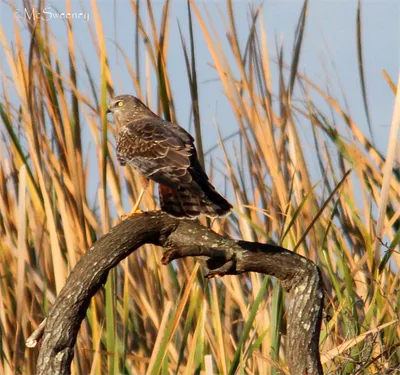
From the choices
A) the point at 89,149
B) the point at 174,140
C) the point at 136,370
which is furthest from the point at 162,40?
the point at 136,370

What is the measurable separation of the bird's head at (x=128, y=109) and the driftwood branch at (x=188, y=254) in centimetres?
150

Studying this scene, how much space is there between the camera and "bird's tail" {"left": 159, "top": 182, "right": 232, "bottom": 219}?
8.34ft

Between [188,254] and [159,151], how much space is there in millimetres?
971

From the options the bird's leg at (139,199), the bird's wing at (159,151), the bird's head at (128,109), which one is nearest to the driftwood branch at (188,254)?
the bird's wing at (159,151)

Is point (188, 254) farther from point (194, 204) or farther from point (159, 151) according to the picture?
point (159, 151)

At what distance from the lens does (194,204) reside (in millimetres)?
2596

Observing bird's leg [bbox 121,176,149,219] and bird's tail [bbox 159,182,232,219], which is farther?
bird's leg [bbox 121,176,149,219]

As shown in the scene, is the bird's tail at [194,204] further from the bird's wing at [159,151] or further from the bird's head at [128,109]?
the bird's head at [128,109]

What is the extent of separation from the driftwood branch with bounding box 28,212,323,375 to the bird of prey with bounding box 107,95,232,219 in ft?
0.31

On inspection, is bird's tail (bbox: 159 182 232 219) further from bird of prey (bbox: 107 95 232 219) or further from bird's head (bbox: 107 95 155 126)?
bird's head (bbox: 107 95 155 126)

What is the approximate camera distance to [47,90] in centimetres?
322

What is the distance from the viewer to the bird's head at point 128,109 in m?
3.94

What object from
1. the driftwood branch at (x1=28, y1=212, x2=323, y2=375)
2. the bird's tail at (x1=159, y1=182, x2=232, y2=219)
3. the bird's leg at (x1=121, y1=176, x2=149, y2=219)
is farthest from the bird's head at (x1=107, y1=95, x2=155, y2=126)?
the driftwood branch at (x1=28, y1=212, x2=323, y2=375)

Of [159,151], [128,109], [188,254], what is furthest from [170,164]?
[128,109]
